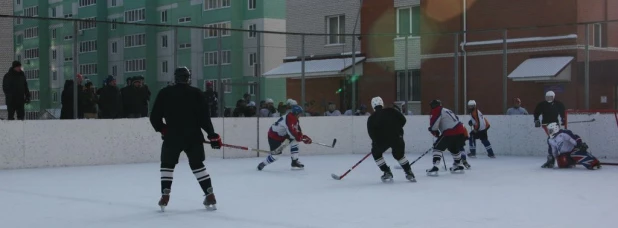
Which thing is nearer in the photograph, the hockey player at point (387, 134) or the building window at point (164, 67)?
the hockey player at point (387, 134)

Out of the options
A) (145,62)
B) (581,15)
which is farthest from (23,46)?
(581,15)

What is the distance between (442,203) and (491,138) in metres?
9.40

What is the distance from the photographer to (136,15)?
112ft

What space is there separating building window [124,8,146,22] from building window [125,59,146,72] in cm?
1830

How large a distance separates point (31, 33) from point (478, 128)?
8136 millimetres

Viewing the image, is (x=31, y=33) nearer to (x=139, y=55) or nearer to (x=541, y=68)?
(x=139, y=55)

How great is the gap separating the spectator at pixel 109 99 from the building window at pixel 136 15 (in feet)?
63.2

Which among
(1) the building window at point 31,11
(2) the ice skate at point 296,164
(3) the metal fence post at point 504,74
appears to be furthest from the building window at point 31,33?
(1) the building window at point 31,11

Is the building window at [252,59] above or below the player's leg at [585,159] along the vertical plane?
above

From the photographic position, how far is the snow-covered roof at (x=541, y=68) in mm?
19438

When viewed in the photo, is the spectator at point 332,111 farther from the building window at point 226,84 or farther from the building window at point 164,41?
the building window at point 164,41

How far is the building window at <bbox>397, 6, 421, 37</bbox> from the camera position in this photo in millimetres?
24859

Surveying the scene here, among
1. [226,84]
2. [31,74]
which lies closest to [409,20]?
[226,84]

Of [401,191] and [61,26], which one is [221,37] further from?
[401,191]
